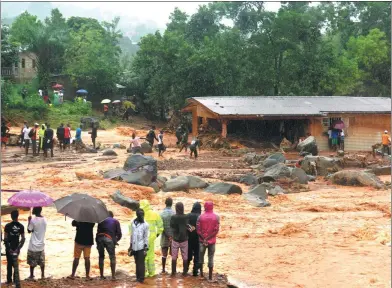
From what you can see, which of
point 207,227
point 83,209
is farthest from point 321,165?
point 83,209

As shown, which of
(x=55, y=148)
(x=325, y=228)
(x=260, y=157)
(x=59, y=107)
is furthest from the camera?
(x=59, y=107)

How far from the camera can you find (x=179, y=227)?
9859 mm

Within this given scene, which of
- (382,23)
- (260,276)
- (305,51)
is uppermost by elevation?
(382,23)

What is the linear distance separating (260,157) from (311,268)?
15515 mm

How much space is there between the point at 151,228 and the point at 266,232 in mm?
5146

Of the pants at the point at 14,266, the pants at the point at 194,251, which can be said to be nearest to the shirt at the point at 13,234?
the pants at the point at 14,266

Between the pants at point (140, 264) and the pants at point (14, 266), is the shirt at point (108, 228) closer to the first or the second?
the pants at point (140, 264)

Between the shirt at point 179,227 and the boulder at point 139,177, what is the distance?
9459 millimetres

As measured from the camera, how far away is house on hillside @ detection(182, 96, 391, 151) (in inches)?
1294

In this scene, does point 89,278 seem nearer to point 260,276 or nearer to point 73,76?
point 260,276

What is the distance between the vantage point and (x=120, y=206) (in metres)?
16.2

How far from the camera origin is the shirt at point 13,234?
29.7ft

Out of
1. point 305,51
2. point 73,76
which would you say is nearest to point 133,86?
point 73,76

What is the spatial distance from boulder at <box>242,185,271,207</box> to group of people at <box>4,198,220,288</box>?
769 centimetres
